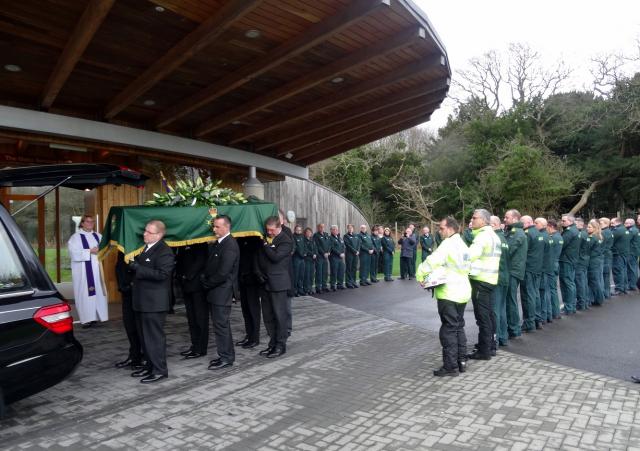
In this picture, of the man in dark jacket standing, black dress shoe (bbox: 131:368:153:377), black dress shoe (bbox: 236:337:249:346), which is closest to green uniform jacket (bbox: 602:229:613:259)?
the man in dark jacket standing

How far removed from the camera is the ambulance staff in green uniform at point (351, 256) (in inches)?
579

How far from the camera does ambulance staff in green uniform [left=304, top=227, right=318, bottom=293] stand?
13.3m

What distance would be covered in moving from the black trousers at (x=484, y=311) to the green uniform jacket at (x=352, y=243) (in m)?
8.43

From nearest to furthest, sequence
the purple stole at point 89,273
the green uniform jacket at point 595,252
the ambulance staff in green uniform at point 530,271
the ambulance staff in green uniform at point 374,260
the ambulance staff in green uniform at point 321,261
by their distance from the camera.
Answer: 1. the ambulance staff in green uniform at point 530,271
2. the purple stole at point 89,273
3. the green uniform jacket at point 595,252
4. the ambulance staff in green uniform at point 321,261
5. the ambulance staff in green uniform at point 374,260

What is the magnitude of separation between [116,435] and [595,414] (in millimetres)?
4441

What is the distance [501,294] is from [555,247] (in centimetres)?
233

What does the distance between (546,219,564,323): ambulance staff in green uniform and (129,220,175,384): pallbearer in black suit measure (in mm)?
6696

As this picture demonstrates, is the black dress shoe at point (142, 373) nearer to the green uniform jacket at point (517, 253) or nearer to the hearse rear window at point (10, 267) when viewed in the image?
the hearse rear window at point (10, 267)

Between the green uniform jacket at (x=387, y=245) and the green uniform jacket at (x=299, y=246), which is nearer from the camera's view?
the green uniform jacket at (x=299, y=246)

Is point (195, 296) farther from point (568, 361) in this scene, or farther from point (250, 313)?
point (568, 361)

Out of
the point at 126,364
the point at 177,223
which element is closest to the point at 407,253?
the point at 177,223

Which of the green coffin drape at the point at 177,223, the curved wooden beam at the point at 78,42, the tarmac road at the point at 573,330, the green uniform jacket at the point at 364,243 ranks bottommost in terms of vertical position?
the tarmac road at the point at 573,330

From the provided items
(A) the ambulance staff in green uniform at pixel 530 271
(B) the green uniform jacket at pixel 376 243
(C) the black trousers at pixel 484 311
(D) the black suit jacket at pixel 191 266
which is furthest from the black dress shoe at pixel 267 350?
(B) the green uniform jacket at pixel 376 243

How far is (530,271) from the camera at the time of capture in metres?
8.15
